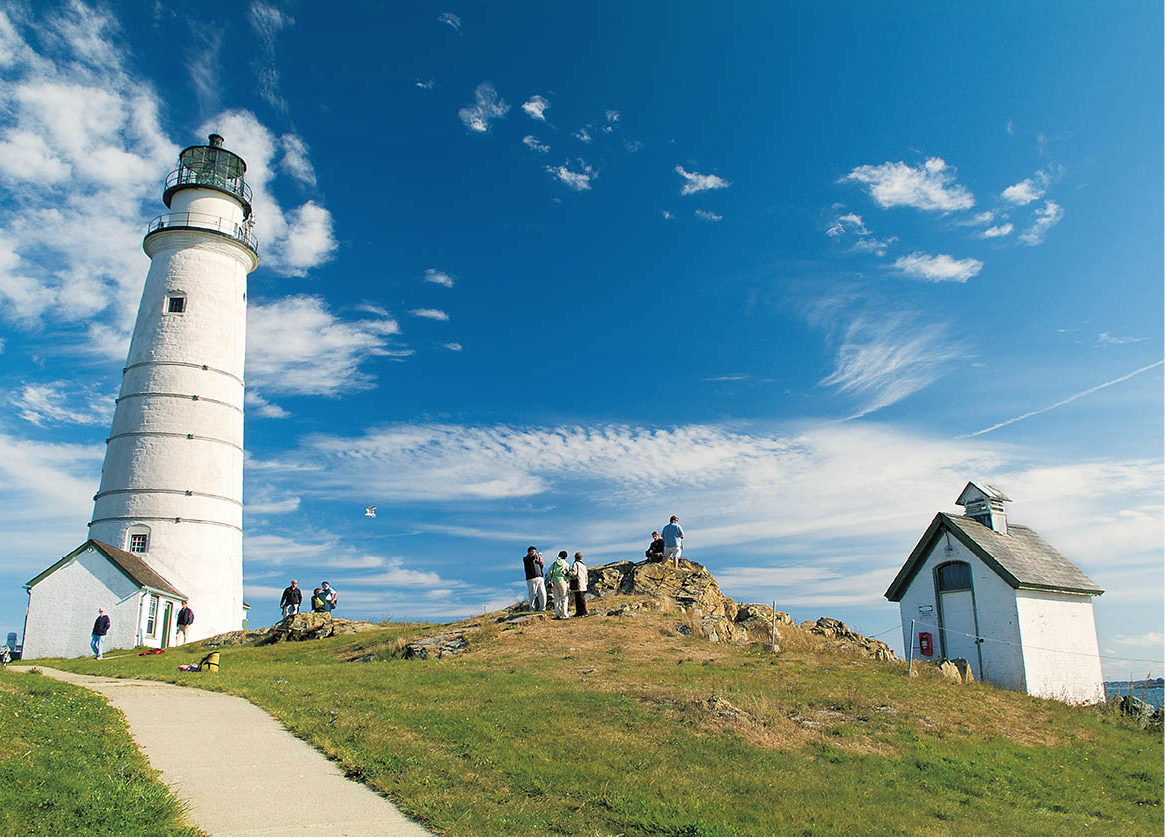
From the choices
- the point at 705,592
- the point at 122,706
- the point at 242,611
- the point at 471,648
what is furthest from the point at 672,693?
the point at 242,611

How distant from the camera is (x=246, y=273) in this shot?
134 ft

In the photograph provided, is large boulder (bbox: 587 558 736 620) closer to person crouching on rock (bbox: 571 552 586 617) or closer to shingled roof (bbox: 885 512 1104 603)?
person crouching on rock (bbox: 571 552 586 617)

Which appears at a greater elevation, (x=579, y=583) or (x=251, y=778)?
(x=579, y=583)

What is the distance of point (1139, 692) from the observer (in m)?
25.1

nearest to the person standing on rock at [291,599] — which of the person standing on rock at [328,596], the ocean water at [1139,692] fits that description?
the person standing on rock at [328,596]

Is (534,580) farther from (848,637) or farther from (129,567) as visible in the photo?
(129,567)

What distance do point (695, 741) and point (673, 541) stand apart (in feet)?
56.8

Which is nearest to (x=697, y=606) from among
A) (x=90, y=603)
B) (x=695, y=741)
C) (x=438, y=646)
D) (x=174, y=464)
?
(x=438, y=646)

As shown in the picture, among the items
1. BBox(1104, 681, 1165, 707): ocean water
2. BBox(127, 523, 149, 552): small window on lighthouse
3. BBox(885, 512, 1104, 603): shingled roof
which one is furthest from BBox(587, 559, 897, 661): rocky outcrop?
BBox(127, 523, 149, 552): small window on lighthouse

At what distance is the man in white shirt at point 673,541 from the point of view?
2988 cm

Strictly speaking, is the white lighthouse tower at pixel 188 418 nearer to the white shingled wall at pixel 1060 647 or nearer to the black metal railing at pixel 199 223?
the black metal railing at pixel 199 223

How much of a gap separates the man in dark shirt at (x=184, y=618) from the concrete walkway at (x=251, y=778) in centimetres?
2174

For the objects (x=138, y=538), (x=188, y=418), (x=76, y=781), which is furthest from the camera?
(x=188, y=418)

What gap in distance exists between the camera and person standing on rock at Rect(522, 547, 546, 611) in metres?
26.9
